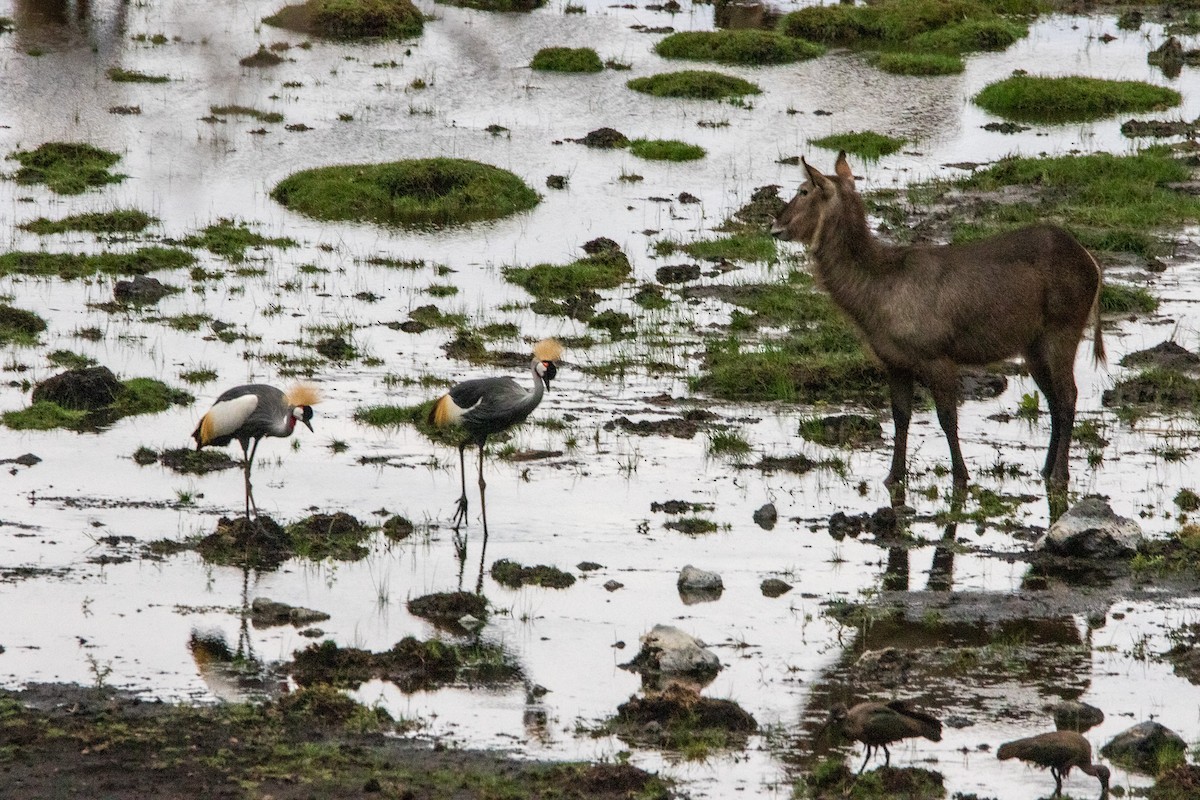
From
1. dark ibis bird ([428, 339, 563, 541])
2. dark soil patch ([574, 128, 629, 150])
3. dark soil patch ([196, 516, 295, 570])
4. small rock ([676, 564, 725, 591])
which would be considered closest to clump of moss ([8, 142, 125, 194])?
dark soil patch ([574, 128, 629, 150])

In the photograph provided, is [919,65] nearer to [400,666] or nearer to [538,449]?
[538,449]

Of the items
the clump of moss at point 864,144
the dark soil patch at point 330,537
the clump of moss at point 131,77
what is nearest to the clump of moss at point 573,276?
the clump of moss at point 864,144

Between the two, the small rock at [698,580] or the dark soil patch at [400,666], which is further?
the small rock at [698,580]

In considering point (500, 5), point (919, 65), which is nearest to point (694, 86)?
point (919, 65)

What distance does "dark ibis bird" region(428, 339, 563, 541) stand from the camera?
1164 centimetres

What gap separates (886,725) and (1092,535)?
13.3ft

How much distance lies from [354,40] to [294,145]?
8.26 metres

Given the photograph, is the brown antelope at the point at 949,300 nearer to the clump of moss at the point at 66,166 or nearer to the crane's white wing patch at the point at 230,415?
the crane's white wing patch at the point at 230,415

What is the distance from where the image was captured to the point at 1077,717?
8.24 meters

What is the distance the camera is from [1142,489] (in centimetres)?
1266

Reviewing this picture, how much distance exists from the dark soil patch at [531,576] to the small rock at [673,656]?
1.47 meters

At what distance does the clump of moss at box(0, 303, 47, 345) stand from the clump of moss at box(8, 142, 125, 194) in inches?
218

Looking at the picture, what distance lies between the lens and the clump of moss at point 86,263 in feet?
59.8

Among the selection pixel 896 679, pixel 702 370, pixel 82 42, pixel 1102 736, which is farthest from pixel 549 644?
pixel 82 42
